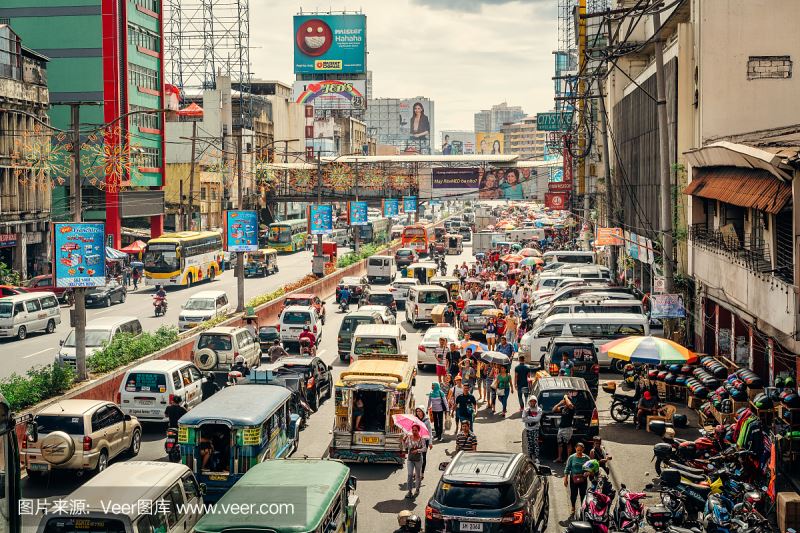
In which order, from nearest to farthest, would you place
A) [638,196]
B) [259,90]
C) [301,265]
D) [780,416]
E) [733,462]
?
1. [733,462]
2. [780,416]
3. [638,196]
4. [301,265]
5. [259,90]

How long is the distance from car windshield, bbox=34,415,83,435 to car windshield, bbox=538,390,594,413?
9597 millimetres

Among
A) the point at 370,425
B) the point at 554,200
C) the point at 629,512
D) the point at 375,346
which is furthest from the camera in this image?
the point at 554,200

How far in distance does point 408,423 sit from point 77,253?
11711 millimetres

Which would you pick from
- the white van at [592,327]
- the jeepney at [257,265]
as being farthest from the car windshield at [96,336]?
the jeepney at [257,265]

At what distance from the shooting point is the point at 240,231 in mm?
44812

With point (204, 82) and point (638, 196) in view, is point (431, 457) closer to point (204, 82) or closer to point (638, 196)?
point (638, 196)

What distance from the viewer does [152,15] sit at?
88.4m

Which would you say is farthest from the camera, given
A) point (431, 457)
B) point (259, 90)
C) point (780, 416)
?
point (259, 90)

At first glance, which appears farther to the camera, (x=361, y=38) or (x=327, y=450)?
(x=361, y=38)

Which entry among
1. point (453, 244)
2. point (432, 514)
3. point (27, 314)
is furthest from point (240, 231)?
point (453, 244)

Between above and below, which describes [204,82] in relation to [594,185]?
above

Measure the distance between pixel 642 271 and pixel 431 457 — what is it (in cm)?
3132

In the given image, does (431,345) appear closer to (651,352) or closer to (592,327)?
(592,327)

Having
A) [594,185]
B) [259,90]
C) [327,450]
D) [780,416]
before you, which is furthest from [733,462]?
[259,90]
